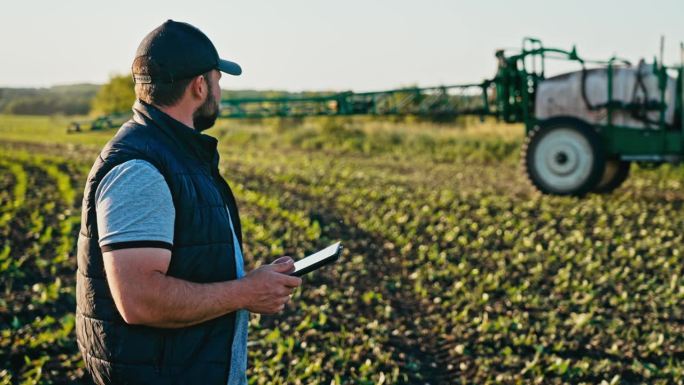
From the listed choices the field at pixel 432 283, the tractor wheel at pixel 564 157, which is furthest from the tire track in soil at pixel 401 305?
the tractor wheel at pixel 564 157

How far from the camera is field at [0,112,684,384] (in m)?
5.07

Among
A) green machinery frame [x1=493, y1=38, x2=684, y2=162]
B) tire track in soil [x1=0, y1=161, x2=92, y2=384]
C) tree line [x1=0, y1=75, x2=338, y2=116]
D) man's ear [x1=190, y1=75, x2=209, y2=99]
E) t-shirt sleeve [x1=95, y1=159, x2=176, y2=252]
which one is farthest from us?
tree line [x1=0, y1=75, x2=338, y2=116]

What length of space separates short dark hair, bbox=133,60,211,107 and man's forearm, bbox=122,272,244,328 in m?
0.55

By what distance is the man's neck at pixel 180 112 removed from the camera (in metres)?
2.19

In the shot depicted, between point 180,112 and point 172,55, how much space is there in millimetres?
183

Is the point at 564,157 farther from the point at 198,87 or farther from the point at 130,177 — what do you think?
the point at 130,177

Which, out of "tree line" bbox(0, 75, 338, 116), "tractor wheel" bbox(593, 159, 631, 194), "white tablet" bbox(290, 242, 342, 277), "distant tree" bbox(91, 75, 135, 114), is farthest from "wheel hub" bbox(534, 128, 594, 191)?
"tree line" bbox(0, 75, 338, 116)

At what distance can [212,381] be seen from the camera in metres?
2.20

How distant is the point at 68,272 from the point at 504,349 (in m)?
4.62

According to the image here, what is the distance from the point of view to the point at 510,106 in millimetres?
12664

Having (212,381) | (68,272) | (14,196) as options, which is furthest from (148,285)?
(14,196)

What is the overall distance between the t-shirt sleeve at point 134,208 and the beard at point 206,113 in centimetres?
32

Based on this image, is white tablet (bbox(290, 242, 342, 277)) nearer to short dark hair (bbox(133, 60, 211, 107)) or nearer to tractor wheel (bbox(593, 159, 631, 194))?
short dark hair (bbox(133, 60, 211, 107))

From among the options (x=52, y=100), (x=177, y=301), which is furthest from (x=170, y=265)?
(x=52, y=100)
